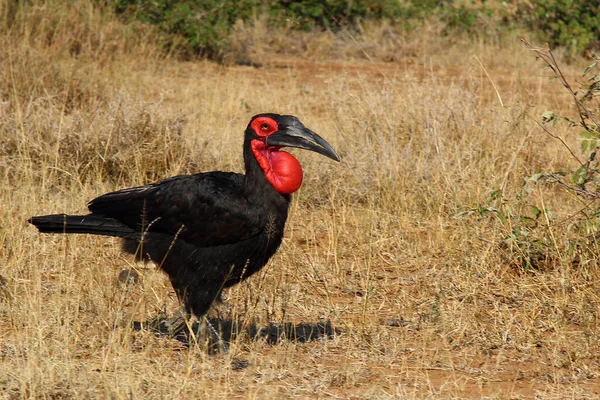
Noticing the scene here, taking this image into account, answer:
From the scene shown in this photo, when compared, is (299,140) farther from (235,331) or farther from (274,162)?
(235,331)

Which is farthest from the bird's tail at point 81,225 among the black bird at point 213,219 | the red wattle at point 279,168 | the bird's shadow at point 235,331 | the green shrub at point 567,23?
the green shrub at point 567,23

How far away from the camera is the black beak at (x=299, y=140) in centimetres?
446

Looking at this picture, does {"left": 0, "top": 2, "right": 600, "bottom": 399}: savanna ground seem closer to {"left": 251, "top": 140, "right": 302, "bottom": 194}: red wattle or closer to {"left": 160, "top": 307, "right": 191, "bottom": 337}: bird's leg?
{"left": 160, "top": 307, "right": 191, "bottom": 337}: bird's leg

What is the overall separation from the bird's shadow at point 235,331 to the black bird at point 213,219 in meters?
0.14

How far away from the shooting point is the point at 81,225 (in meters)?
4.58

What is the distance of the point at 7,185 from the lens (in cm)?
644

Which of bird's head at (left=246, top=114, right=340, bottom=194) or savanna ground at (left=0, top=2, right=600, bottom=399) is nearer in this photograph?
savanna ground at (left=0, top=2, right=600, bottom=399)

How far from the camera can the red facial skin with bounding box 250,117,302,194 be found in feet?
14.8

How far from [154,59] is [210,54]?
1.21m

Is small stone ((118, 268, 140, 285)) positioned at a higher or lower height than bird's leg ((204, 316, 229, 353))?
higher

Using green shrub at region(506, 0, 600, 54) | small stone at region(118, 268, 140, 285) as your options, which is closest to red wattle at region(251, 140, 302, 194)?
small stone at region(118, 268, 140, 285)

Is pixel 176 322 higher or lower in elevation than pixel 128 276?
lower

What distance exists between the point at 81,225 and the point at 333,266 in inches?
69.9

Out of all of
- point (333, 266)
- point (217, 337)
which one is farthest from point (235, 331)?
point (333, 266)
